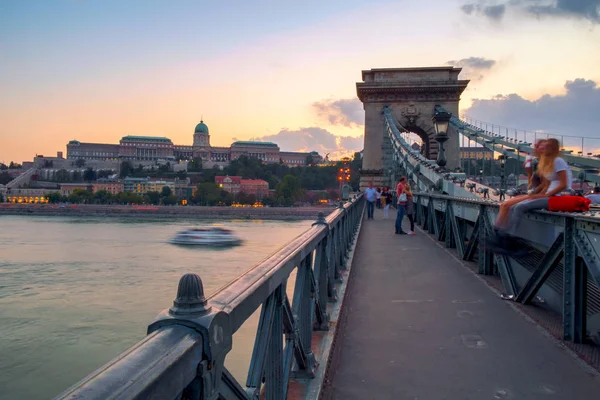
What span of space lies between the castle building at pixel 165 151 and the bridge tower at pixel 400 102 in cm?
11896

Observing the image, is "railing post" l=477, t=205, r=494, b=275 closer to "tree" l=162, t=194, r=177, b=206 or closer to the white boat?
the white boat

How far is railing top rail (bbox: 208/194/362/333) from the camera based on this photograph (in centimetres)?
134

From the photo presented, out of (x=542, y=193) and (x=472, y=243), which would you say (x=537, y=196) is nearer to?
(x=542, y=193)

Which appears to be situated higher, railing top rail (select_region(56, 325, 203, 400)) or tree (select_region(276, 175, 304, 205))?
railing top rail (select_region(56, 325, 203, 400))

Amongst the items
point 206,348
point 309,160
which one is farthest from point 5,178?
point 206,348

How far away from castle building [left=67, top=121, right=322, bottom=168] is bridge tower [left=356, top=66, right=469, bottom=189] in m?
119

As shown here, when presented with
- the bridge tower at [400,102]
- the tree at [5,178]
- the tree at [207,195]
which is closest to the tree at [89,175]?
the tree at [5,178]

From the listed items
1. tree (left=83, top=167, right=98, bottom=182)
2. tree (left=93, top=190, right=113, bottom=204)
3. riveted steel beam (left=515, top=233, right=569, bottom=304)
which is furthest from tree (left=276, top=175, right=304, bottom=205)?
riveted steel beam (left=515, top=233, right=569, bottom=304)

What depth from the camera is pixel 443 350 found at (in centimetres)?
321

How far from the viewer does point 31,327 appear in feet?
46.4

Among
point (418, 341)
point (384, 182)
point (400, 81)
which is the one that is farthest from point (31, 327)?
point (400, 81)

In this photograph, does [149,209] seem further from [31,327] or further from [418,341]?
[418,341]

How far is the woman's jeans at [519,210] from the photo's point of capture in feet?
12.2

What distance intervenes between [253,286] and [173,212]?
81.7 m
